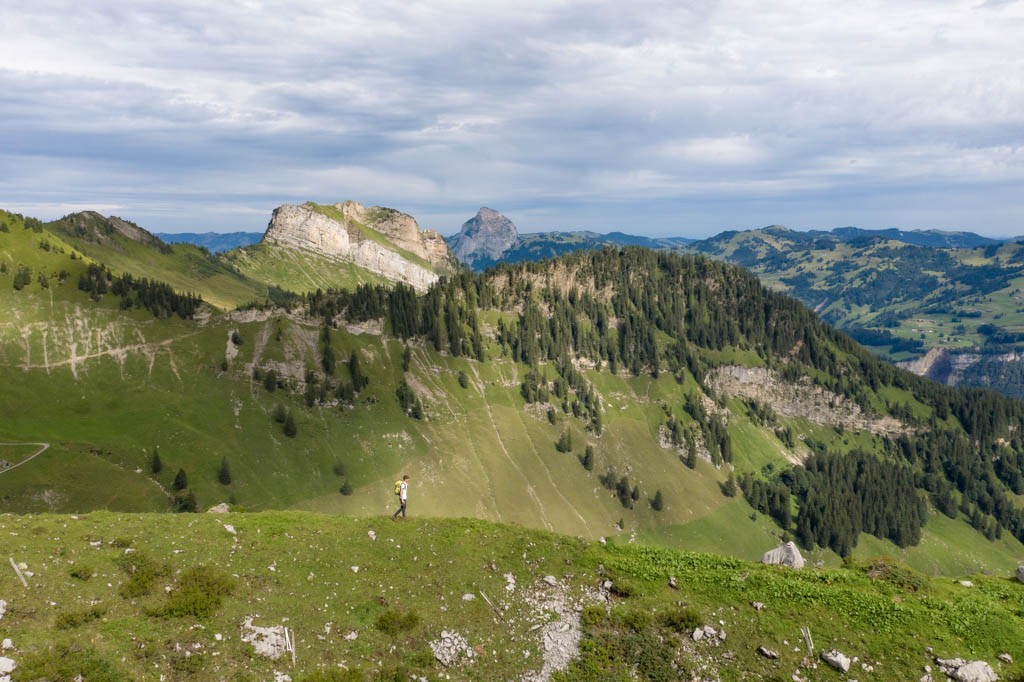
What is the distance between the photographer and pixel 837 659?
28984 millimetres

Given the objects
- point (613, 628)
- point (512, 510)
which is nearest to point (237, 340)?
point (512, 510)

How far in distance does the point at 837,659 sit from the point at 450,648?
2137 cm

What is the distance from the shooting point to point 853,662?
96.3 ft

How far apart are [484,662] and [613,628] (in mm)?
8095

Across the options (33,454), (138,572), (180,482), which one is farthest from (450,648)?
Answer: (33,454)

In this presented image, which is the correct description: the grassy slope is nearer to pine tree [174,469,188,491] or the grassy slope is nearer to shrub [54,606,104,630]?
shrub [54,606,104,630]

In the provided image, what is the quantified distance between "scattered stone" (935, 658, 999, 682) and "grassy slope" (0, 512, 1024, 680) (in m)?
0.85

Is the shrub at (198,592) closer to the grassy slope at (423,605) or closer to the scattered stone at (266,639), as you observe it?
the grassy slope at (423,605)

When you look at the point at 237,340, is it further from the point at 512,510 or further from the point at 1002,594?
the point at 1002,594

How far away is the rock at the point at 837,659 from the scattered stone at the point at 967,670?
505 centimetres

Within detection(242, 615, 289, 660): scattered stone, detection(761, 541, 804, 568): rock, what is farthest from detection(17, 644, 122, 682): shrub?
detection(761, 541, 804, 568): rock

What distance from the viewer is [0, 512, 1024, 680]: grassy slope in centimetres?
2709

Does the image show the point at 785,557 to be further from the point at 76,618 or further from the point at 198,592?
the point at 76,618

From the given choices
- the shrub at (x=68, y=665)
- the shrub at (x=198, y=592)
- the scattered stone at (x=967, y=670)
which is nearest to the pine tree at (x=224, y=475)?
the shrub at (x=198, y=592)
